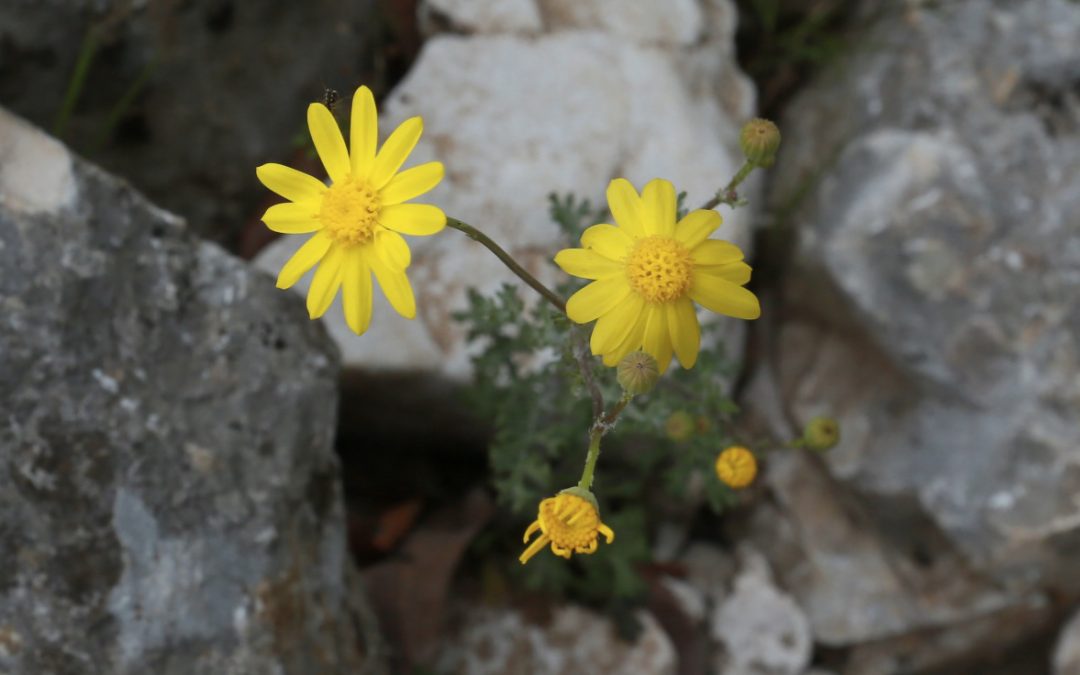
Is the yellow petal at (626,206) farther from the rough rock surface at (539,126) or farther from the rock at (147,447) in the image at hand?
the rough rock surface at (539,126)

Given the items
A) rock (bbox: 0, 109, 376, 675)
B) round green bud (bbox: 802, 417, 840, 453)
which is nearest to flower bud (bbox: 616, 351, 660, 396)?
round green bud (bbox: 802, 417, 840, 453)

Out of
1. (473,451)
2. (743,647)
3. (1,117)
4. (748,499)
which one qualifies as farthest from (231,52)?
(743,647)

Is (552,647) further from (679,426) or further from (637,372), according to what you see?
(637,372)

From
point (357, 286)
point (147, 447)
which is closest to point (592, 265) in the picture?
point (357, 286)

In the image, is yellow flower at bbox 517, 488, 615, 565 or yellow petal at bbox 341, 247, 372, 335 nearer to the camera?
yellow flower at bbox 517, 488, 615, 565

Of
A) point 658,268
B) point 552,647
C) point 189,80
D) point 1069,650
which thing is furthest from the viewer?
point 1069,650

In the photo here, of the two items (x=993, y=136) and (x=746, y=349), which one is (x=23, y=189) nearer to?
(x=746, y=349)

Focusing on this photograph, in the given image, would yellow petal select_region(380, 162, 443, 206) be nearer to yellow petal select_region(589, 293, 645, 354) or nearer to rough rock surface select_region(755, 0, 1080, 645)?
yellow petal select_region(589, 293, 645, 354)
